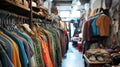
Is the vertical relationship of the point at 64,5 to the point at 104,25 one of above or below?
above

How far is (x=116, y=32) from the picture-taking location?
14.0 ft

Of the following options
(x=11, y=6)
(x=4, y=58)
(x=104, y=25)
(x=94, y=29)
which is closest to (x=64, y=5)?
(x=94, y=29)

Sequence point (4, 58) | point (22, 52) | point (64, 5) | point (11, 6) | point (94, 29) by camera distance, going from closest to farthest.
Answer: point (4, 58) → point (22, 52) → point (11, 6) → point (94, 29) → point (64, 5)

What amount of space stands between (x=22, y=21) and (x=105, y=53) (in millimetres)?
1549

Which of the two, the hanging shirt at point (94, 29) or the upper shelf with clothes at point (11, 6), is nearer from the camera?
the upper shelf with clothes at point (11, 6)

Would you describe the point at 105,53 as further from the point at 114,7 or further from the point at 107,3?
the point at 107,3

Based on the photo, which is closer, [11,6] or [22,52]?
[22,52]

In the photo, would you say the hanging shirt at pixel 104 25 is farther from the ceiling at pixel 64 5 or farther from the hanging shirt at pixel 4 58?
the ceiling at pixel 64 5

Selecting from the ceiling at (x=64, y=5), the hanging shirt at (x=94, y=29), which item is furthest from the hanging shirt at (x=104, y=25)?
the ceiling at (x=64, y=5)

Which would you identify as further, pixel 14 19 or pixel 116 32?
pixel 116 32

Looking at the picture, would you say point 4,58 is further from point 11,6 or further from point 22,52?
point 11,6

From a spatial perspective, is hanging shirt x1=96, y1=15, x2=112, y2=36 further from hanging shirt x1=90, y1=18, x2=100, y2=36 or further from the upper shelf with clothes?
the upper shelf with clothes

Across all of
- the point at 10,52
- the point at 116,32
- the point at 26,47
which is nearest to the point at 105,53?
the point at 116,32

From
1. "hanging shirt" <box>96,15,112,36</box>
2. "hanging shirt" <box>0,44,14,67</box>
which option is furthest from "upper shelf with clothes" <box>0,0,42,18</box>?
"hanging shirt" <box>96,15,112,36</box>
